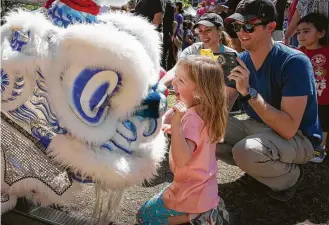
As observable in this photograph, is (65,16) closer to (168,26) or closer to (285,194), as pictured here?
(285,194)

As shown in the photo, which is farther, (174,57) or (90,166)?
(174,57)

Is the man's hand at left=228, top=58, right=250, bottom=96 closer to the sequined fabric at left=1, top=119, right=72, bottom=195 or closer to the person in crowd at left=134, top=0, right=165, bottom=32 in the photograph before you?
the sequined fabric at left=1, top=119, right=72, bottom=195

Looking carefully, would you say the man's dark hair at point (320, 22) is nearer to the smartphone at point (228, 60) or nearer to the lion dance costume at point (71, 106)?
the smartphone at point (228, 60)

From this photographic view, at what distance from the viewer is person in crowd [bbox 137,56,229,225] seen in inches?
68.8

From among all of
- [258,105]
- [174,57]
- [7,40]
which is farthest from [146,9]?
[7,40]

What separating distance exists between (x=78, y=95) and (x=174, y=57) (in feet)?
17.1

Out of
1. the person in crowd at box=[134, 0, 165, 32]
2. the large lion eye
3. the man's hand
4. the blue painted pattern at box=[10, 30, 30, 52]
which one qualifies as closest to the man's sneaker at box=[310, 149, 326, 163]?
the man's hand

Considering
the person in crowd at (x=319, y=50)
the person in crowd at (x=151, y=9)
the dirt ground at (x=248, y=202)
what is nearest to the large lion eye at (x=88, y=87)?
the dirt ground at (x=248, y=202)

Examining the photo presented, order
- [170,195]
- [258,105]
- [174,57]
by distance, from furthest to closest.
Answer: [174,57]
[258,105]
[170,195]

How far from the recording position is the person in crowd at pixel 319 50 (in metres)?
3.23

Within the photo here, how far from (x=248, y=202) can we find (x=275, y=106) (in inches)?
22.1

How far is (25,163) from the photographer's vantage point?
1777mm

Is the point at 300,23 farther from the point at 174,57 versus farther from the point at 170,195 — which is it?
the point at 174,57

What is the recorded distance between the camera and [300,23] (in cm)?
334
